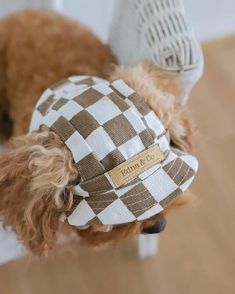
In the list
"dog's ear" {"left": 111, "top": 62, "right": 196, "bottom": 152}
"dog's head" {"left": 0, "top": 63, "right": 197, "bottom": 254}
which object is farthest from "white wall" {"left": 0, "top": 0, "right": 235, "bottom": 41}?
"dog's head" {"left": 0, "top": 63, "right": 197, "bottom": 254}

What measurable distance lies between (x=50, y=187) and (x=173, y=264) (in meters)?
0.69

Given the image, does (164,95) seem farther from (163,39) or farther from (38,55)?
(38,55)

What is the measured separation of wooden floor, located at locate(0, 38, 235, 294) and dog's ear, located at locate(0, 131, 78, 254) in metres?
0.47

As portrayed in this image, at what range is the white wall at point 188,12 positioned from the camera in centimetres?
166

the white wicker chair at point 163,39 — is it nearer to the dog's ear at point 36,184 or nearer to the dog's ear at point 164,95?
the dog's ear at point 164,95

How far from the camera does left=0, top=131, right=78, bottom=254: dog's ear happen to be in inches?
33.4

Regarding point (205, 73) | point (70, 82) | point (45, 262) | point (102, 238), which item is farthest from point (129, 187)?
point (205, 73)

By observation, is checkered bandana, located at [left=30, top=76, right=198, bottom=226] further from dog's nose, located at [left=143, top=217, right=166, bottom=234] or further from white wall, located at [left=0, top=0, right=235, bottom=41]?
white wall, located at [left=0, top=0, right=235, bottom=41]

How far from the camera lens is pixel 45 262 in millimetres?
1423

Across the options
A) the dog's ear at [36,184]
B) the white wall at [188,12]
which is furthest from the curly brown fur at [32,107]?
the white wall at [188,12]

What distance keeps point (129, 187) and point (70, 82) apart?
290 millimetres

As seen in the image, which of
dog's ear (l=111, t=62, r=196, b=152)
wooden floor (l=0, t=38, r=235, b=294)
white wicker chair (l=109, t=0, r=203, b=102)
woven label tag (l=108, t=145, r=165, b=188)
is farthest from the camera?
wooden floor (l=0, t=38, r=235, b=294)

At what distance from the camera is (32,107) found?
119cm

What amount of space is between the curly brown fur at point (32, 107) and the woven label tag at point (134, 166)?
0.07 m
